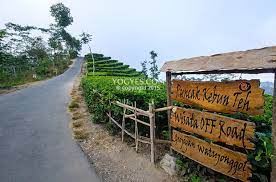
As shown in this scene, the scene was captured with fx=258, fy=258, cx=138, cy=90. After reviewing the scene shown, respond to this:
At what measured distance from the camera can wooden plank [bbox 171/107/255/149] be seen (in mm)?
3982

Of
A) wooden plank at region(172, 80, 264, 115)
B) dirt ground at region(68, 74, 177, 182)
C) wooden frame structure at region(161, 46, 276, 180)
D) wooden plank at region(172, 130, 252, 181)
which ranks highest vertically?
wooden frame structure at region(161, 46, 276, 180)

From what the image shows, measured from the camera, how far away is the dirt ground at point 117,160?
5.82 meters

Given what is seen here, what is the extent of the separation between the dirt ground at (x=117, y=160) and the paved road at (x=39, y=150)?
30 cm

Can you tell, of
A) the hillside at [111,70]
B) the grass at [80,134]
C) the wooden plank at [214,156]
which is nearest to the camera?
the wooden plank at [214,156]

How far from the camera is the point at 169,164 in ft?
19.4

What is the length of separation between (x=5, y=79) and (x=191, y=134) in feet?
95.5

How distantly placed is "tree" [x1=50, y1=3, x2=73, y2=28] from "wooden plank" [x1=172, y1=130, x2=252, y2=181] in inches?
2662

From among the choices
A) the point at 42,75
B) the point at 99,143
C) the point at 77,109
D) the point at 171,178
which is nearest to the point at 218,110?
the point at 171,178

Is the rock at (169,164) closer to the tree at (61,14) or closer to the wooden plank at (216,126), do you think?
the wooden plank at (216,126)

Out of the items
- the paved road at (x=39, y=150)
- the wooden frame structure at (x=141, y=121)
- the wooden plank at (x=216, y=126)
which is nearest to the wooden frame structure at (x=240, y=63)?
the wooden plank at (x=216, y=126)

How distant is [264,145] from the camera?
156 inches

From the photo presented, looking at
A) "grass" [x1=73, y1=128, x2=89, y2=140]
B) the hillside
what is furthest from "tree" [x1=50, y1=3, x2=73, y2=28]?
"grass" [x1=73, y1=128, x2=89, y2=140]

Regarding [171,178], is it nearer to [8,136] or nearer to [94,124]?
[94,124]

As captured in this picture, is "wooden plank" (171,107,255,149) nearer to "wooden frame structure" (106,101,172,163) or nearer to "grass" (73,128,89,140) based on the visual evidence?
"wooden frame structure" (106,101,172,163)
